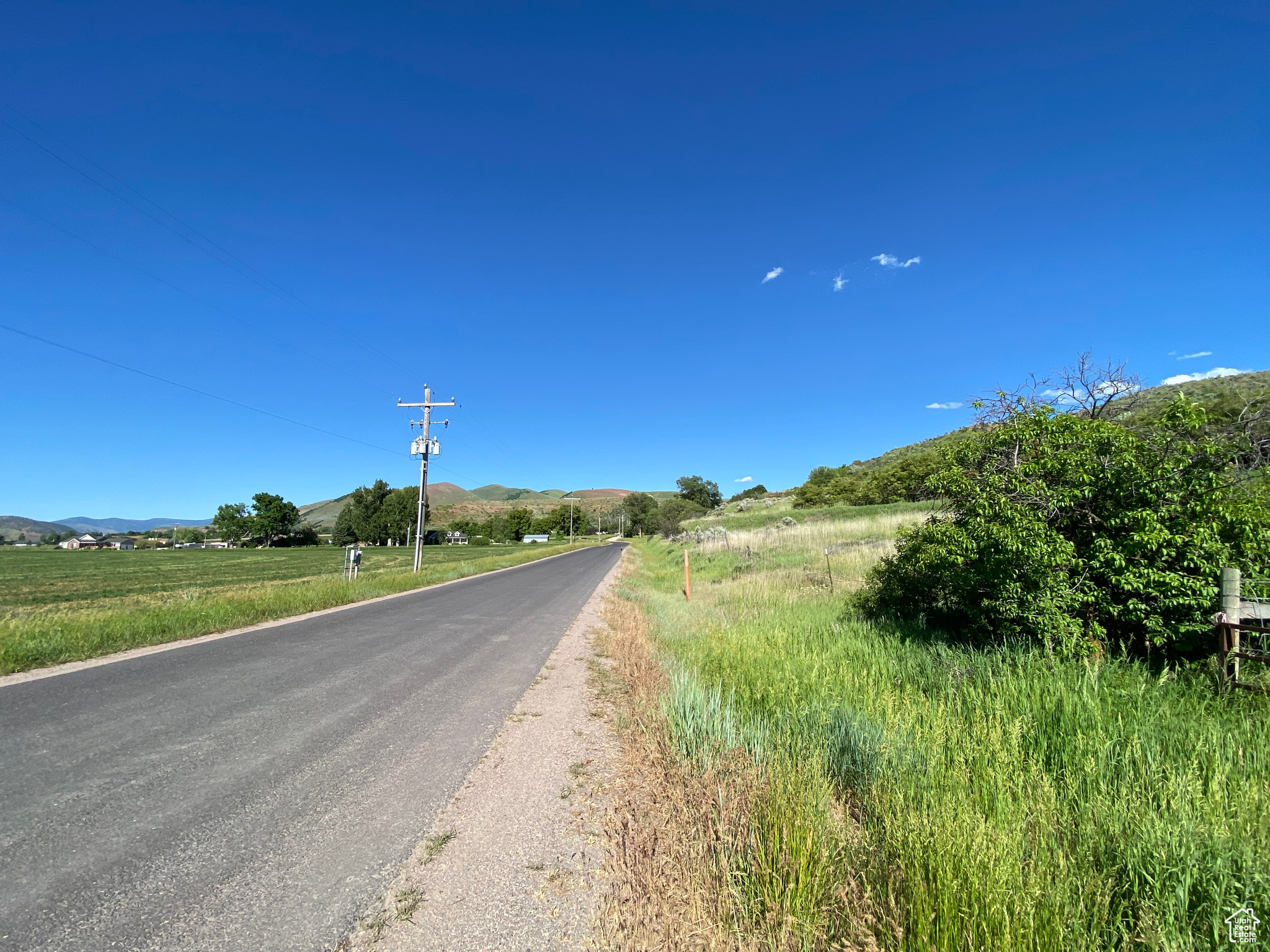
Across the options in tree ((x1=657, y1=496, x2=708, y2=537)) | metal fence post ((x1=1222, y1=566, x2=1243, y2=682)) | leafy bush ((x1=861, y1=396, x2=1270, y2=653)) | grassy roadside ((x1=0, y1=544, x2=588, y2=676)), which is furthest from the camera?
tree ((x1=657, y1=496, x2=708, y2=537))

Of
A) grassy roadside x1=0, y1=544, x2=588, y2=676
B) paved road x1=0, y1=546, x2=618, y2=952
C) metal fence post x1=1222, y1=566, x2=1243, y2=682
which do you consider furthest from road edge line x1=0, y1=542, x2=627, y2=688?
metal fence post x1=1222, y1=566, x2=1243, y2=682

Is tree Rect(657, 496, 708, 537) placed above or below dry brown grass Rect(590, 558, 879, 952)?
above

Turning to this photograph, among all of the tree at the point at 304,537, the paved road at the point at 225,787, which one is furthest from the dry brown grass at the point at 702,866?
the tree at the point at 304,537

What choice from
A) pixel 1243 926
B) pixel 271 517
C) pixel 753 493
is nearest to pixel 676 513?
pixel 753 493

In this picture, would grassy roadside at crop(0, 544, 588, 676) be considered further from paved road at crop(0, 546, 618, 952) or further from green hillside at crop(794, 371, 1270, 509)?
green hillside at crop(794, 371, 1270, 509)

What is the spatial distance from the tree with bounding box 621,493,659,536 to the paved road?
127828 millimetres

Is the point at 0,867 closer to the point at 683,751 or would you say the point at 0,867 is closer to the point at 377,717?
the point at 377,717

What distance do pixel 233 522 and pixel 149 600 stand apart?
12411 cm

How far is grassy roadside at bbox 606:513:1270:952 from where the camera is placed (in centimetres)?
228

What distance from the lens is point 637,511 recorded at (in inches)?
5694

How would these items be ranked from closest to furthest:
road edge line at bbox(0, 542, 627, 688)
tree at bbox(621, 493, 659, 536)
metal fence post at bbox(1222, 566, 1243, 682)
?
metal fence post at bbox(1222, 566, 1243, 682), road edge line at bbox(0, 542, 627, 688), tree at bbox(621, 493, 659, 536)

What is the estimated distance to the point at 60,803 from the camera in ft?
11.5

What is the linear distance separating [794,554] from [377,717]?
17.7m

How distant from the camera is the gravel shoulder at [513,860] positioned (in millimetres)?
2469
